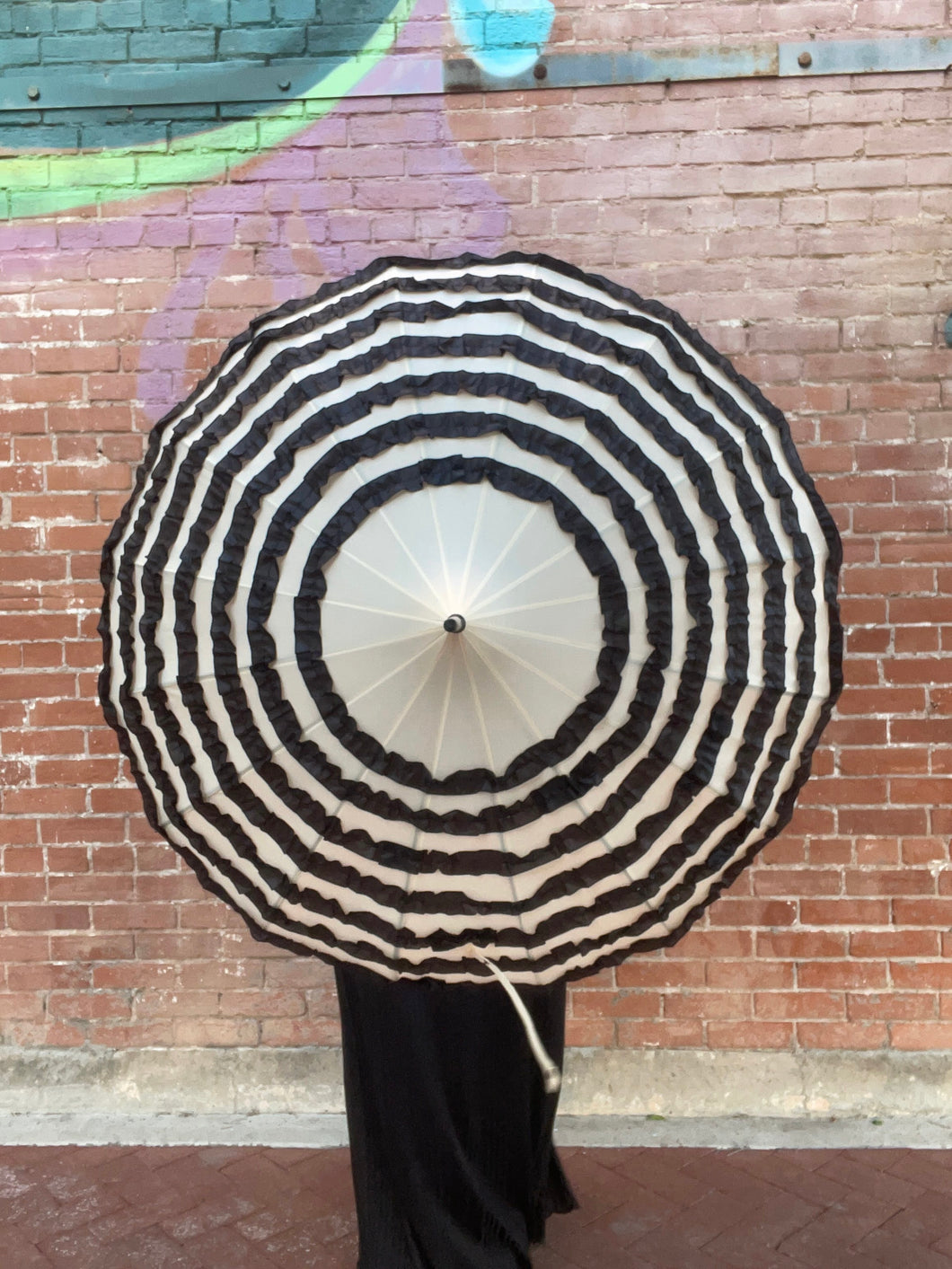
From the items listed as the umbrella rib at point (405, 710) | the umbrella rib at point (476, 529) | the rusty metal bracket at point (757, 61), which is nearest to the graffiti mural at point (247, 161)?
the rusty metal bracket at point (757, 61)

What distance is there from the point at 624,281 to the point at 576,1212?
2.56 meters

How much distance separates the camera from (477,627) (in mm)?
1595

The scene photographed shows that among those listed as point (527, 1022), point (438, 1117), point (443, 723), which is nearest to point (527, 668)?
point (443, 723)

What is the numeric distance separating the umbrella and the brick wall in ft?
4.94

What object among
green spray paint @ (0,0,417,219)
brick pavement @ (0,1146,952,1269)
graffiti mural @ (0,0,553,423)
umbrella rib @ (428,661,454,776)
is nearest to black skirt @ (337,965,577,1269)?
brick pavement @ (0,1146,952,1269)

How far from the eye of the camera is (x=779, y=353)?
327 centimetres

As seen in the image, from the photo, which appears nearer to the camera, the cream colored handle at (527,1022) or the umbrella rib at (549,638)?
the umbrella rib at (549,638)

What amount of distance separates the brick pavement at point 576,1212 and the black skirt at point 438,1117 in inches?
15.3

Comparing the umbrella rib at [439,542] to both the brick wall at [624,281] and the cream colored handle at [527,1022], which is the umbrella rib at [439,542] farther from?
the brick wall at [624,281]

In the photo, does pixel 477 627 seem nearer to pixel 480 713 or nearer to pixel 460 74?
pixel 480 713

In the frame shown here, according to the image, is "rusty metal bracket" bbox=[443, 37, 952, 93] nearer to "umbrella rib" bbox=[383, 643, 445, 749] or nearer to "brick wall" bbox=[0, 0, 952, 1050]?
"brick wall" bbox=[0, 0, 952, 1050]

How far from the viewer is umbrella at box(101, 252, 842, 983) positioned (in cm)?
166

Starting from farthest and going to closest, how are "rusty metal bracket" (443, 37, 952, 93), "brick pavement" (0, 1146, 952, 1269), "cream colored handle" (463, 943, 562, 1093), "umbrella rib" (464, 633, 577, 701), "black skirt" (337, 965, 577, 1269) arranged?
1. "rusty metal bracket" (443, 37, 952, 93)
2. "brick pavement" (0, 1146, 952, 1269)
3. "black skirt" (337, 965, 577, 1269)
4. "cream colored handle" (463, 943, 562, 1093)
5. "umbrella rib" (464, 633, 577, 701)

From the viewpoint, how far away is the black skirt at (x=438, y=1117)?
228cm
